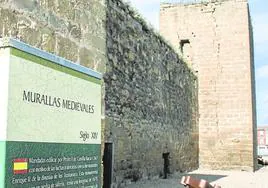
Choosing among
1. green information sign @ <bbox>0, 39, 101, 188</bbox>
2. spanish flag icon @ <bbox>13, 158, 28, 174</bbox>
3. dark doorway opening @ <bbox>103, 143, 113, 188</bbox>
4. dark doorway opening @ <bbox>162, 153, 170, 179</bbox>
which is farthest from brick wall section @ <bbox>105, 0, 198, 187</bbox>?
spanish flag icon @ <bbox>13, 158, 28, 174</bbox>

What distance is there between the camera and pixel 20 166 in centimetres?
171

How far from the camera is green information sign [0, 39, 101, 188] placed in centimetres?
169

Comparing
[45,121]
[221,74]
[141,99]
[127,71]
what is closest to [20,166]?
[45,121]

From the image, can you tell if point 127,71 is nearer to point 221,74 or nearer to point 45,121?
point 45,121

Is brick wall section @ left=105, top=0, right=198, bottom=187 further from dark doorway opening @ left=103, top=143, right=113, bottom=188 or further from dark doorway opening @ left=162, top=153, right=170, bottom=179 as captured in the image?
dark doorway opening @ left=103, top=143, right=113, bottom=188

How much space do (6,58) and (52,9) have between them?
105cm

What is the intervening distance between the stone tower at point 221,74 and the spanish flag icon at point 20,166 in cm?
1624

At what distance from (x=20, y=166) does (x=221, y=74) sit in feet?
56.2

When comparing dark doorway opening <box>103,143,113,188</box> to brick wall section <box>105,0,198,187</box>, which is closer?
dark doorway opening <box>103,143,113,188</box>

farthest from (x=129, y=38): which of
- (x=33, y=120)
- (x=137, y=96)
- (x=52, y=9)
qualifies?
(x=33, y=120)

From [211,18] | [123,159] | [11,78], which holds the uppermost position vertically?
[211,18]

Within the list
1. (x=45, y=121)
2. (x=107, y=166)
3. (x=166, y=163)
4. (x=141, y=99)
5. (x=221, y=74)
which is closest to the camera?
(x=45, y=121)

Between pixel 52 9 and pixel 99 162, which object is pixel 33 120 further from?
pixel 52 9

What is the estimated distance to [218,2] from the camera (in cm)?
1888
